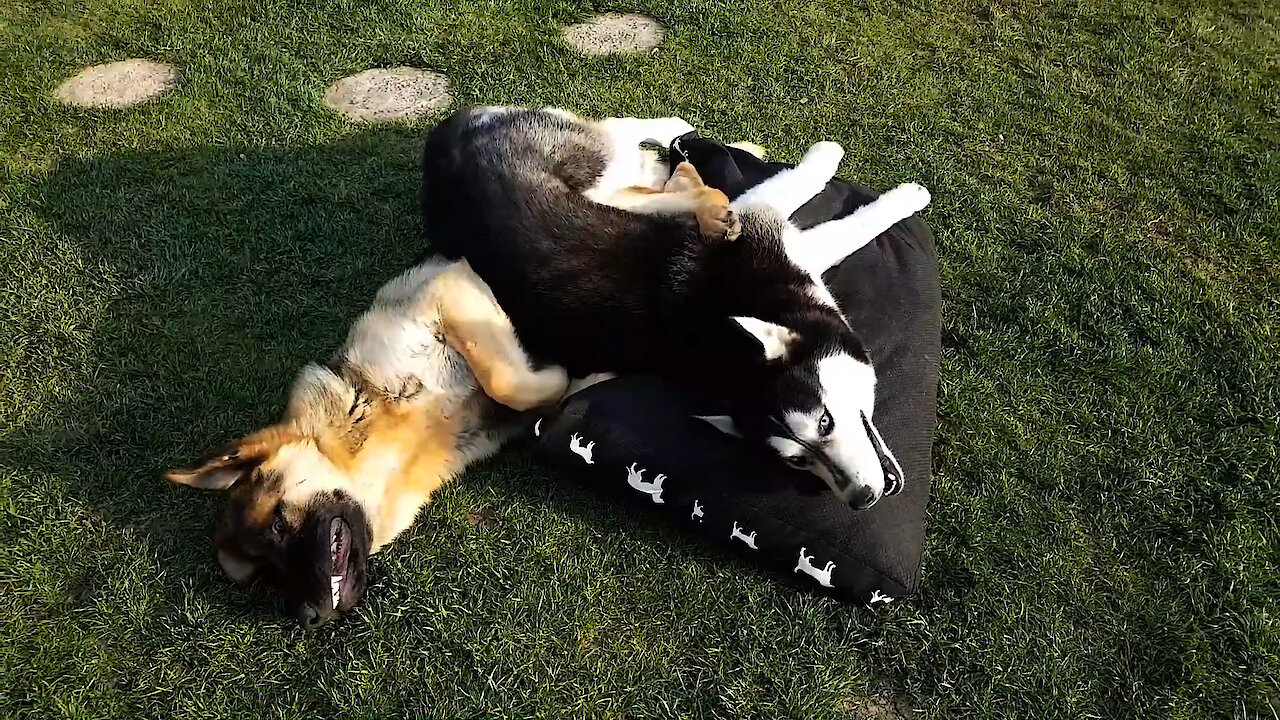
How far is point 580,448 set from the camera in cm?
355

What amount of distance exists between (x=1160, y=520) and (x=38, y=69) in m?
7.79

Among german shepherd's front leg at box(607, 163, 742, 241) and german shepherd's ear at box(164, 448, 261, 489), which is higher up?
german shepherd's front leg at box(607, 163, 742, 241)

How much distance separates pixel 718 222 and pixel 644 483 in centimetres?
134

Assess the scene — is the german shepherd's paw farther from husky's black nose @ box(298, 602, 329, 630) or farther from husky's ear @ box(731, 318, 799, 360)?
husky's black nose @ box(298, 602, 329, 630)

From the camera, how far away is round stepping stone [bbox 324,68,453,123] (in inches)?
217

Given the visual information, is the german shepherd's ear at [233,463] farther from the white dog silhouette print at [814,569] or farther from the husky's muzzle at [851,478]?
the white dog silhouette print at [814,569]

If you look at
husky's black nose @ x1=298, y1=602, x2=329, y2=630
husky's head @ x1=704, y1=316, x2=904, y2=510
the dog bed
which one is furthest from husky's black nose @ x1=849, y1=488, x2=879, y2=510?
husky's black nose @ x1=298, y1=602, x2=329, y2=630

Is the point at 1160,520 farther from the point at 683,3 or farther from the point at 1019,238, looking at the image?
the point at 683,3

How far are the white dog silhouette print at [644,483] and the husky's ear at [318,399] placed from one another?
140 centimetres

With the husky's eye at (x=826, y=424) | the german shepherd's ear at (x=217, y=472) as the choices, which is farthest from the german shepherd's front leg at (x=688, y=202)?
the german shepherd's ear at (x=217, y=472)

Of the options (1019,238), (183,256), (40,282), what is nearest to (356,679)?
(183,256)

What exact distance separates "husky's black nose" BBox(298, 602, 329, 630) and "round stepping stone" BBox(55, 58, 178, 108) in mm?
4313

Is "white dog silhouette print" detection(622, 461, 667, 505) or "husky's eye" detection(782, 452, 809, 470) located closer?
"husky's eye" detection(782, 452, 809, 470)

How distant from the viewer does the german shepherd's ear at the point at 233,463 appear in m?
3.21
